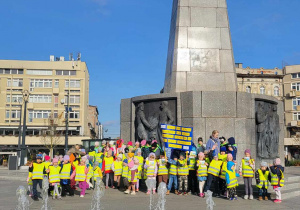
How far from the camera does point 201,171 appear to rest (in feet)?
34.8

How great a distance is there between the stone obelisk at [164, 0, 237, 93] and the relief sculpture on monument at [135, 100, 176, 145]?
4.38ft

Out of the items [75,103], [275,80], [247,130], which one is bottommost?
[247,130]

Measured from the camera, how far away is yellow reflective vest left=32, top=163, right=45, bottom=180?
10.6 meters

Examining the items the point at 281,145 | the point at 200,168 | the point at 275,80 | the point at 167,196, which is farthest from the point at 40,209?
the point at 275,80

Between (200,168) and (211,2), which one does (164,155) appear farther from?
(211,2)

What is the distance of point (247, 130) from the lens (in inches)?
531

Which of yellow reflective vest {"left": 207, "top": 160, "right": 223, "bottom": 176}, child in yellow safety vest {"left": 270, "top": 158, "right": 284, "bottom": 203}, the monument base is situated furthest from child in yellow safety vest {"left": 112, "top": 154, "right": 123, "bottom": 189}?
child in yellow safety vest {"left": 270, "top": 158, "right": 284, "bottom": 203}

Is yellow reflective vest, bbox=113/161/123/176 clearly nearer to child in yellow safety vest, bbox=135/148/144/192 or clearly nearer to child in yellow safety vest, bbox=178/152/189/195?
child in yellow safety vest, bbox=135/148/144/192

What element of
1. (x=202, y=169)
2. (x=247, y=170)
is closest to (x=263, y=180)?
(x=247, y=170)

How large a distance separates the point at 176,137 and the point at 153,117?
117 inches

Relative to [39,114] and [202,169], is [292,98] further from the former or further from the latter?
[202,169]

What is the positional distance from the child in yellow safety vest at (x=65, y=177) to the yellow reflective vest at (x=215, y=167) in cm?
403

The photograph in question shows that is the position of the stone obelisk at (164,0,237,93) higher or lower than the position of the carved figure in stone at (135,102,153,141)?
higher

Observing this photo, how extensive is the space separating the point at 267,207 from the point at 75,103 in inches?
2201
